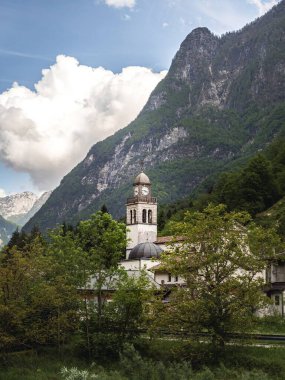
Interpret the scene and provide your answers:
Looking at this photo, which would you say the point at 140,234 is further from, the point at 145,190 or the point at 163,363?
the point at 163,363

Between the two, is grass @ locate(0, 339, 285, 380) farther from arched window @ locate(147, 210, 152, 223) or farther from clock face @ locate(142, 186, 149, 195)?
clock face @ locate(142, 186, 149, 195)

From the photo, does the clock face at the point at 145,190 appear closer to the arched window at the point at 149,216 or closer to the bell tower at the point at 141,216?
the bell tower at the point at 141,216

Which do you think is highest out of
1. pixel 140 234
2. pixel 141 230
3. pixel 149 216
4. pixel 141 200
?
pixel 141 200

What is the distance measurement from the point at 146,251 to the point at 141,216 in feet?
45.0

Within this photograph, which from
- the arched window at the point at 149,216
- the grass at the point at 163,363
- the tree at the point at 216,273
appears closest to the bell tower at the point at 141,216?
the arched window at the point at 149,216

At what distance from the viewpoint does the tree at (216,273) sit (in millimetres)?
46694

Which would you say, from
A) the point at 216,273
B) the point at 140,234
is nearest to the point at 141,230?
the point at 140,234

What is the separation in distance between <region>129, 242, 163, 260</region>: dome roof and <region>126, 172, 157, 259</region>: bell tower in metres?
8.98

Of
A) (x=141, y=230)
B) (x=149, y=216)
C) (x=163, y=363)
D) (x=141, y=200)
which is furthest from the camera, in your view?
(x=149, y=216)

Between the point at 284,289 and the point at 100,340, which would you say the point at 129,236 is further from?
the point at 100,340

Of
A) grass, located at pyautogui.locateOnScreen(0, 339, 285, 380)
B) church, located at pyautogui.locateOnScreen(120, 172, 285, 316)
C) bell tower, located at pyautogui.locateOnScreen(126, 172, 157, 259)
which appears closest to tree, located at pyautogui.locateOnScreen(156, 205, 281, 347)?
grass, located at pyautogui.locateOnScreen(0, 339, 285, 380)

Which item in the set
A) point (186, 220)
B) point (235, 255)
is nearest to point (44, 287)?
point (186, 220)

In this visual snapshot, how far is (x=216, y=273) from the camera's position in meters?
48.2

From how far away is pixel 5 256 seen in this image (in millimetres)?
57438
